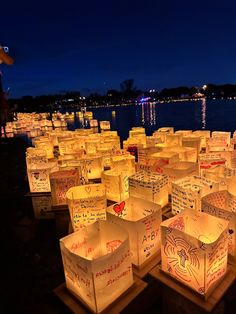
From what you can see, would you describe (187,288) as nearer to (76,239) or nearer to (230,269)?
(230,269)

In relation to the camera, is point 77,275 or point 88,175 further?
point 88,175

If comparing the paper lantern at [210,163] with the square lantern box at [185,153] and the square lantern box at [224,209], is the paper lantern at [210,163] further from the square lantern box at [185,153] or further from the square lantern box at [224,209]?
the square lantern box at [224,209]

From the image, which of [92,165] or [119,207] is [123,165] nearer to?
[92,165]

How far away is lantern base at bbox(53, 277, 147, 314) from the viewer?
→ 1948 millimetres

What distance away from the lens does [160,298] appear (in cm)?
287

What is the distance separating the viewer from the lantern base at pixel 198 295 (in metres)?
1.93

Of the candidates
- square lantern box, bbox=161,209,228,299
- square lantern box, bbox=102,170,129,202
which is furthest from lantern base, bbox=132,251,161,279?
square lantern box, bbox=102,170,129,202

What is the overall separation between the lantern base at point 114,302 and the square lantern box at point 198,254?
30cm

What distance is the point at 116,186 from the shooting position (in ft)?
12.7

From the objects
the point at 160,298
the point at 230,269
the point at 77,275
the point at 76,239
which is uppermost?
the point at 76,239

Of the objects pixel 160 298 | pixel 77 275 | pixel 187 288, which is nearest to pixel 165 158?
pixel 160 298

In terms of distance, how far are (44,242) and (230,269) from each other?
296 cm

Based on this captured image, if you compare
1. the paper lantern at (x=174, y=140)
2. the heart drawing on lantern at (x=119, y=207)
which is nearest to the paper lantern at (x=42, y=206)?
the heart drawing on lantern at (x=119, y=207)

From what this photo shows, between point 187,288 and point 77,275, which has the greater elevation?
point 77,275
